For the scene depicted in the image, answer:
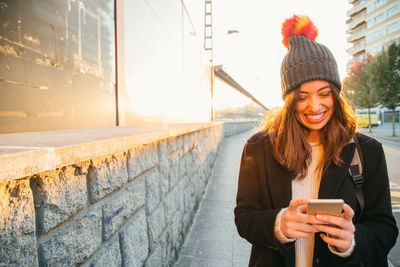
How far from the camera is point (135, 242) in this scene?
5.76 feet

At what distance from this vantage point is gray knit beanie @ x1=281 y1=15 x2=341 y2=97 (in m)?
1.66

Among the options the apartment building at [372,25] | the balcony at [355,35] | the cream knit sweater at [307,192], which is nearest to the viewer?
the cream knit sweater at [307,192]

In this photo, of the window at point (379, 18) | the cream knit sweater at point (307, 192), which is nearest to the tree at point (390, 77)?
the cream knit sweater at point (307, 192)

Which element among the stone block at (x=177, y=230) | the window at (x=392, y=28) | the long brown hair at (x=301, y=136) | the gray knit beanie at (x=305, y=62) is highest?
the window at (x=392, y=28)

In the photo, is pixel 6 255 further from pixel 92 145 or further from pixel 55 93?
pixel 55 93

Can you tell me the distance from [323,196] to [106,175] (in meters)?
1.26

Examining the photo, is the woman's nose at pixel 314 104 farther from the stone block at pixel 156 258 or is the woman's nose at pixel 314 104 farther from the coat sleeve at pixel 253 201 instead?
the stone block at pixel 156 258

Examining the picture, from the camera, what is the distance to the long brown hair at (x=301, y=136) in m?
1.54

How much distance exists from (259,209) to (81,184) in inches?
41.0

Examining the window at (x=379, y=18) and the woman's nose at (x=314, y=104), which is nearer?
the woman's nose at (x=314, y=104)

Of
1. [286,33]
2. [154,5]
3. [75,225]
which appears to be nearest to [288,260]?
[75,225]

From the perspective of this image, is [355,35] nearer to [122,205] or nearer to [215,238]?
[215,238]

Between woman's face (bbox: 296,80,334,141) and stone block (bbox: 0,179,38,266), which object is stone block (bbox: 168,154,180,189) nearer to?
woman's face (bbox: 296,80,334,141)

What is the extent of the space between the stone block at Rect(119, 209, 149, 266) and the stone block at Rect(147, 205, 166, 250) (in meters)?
0.10
